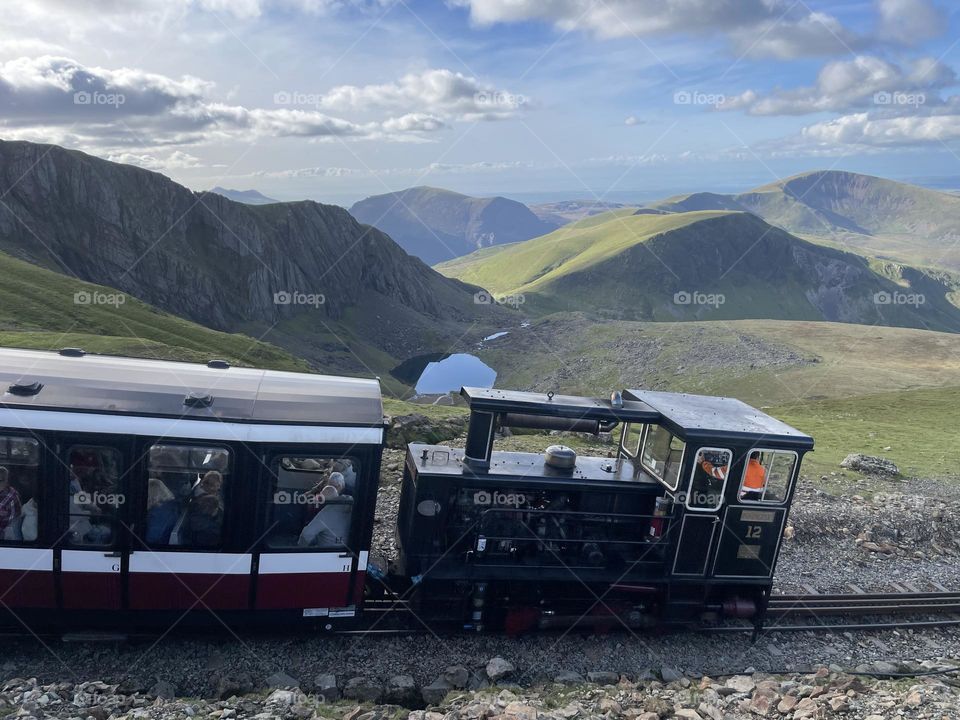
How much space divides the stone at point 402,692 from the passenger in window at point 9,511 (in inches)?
240

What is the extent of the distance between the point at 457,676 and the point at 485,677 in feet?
1.70

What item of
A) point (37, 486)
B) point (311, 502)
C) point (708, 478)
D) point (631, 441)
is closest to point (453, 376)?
point (631, 441)

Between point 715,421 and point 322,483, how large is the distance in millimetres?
7409

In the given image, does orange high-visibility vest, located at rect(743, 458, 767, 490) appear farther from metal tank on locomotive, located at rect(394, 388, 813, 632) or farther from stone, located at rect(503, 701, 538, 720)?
stone, located at rect(503, 701, 538, 720)

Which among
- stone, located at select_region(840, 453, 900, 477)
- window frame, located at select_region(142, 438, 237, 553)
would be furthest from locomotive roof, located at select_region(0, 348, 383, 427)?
stone, located at select_region(840, 453, 900, 477)

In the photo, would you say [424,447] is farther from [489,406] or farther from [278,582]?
[278,582]

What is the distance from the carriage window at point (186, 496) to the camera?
9.63m

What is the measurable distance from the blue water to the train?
741 centimetres

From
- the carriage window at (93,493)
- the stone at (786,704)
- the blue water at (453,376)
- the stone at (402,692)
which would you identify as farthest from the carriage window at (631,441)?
the carriage window at (93,493)

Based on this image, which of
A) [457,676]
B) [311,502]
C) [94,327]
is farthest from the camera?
[94,327]

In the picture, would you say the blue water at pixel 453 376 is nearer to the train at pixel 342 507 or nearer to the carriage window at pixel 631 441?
the carriage window at pixel 631 441

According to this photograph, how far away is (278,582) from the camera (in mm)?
10383

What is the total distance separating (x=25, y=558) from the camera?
948 cm

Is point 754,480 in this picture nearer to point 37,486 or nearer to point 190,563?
point 190,563
